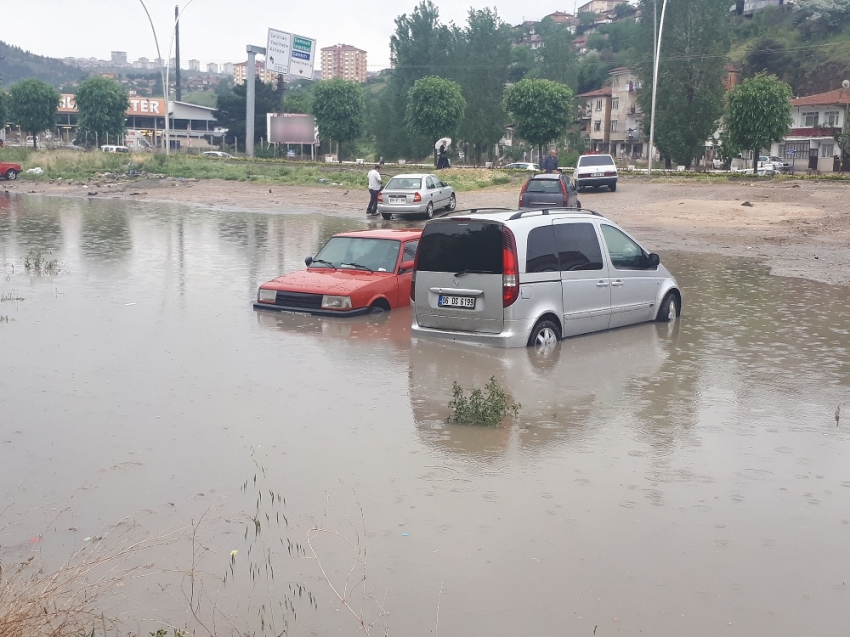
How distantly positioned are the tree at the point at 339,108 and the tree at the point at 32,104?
999 inches

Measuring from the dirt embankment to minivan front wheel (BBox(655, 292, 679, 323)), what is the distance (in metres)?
5.73

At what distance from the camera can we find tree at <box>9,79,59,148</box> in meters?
88.8

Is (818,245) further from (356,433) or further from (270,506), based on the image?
(270,506)

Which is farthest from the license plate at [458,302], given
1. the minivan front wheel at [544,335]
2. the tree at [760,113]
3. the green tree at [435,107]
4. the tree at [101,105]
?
the tree at [101,105]

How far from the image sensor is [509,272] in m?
10.9

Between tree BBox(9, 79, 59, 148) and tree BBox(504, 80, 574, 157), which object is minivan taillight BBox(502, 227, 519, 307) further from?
tree BBox(9, 79, 59, 148)

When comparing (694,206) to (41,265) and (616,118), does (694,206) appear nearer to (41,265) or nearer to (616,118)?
(41,265)

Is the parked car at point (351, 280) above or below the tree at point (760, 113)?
below

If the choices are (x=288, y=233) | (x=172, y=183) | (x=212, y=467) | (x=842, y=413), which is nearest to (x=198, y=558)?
(x=212, y=467)

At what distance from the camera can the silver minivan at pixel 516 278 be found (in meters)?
11.0

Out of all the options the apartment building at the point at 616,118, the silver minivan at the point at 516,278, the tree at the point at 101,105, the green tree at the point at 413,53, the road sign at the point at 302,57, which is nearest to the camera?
the silver minivan at the point at 516,278

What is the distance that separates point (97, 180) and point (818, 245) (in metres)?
38.5

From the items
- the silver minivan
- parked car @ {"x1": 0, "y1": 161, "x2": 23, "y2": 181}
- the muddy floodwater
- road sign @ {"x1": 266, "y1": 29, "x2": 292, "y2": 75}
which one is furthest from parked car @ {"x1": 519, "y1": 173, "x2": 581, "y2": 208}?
road sign @ {"x1": 266, "y1": 29, "x2": 292, "y2": 75}

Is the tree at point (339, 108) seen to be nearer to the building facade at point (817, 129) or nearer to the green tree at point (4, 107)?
the green tree at point (4, 107)
